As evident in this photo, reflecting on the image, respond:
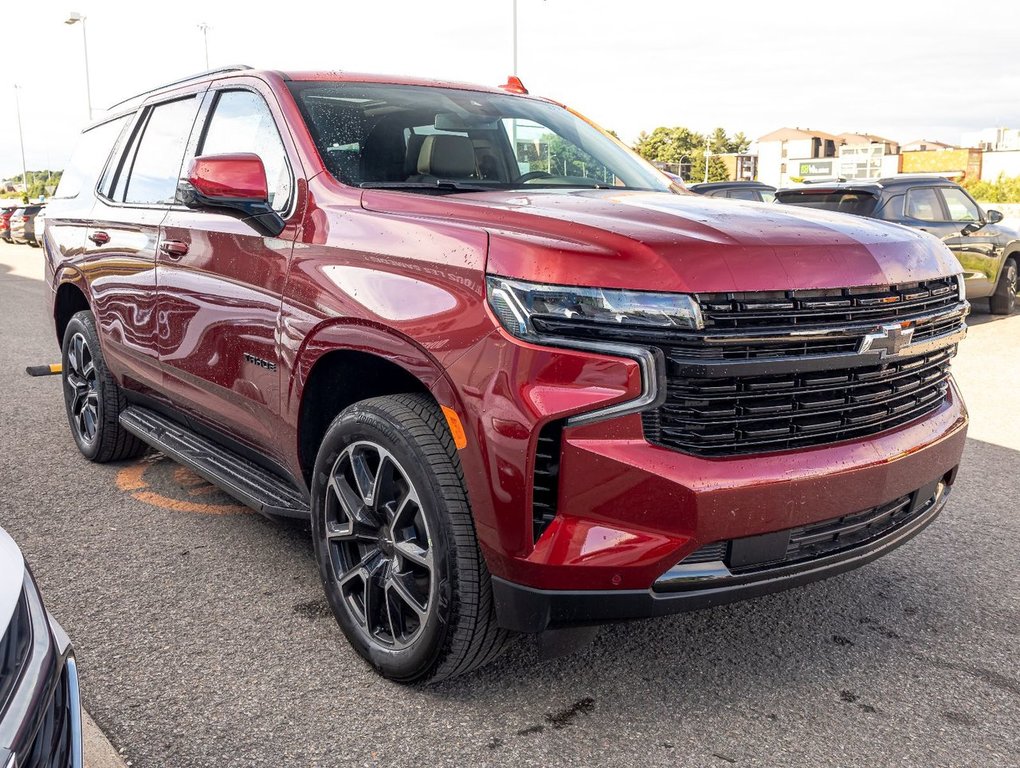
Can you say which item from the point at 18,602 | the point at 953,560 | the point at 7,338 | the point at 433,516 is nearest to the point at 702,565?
the point at 433,516

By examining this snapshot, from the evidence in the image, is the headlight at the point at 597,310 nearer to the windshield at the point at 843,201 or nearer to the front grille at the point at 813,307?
the front grille at the point at 813,307

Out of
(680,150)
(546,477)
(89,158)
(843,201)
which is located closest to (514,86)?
(89,158)

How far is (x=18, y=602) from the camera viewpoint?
1.85 meters

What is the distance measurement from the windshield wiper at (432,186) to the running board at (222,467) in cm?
111

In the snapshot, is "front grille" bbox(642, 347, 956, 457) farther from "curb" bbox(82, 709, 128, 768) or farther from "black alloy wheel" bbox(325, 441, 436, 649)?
"curb" bbox(82, 709, 128, 768)

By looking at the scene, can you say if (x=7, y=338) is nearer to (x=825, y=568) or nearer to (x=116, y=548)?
(x=116, y=548)

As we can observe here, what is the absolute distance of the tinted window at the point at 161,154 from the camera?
4328 mm

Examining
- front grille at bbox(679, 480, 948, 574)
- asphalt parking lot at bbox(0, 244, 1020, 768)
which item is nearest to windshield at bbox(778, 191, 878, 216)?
asphalt parking lot at bbox(0, 244, 1020, 768)

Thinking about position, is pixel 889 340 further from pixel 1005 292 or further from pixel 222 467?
pixel 1005 292

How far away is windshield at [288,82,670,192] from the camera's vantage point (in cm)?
348

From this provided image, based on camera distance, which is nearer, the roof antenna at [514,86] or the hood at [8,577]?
the hood at [8,577]

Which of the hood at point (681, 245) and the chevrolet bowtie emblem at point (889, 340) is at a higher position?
the hood at point (681, 245)

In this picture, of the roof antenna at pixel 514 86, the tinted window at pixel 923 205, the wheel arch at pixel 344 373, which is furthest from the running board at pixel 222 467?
the tinted window at pixel 923 205

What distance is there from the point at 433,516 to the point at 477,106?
6.70ft
